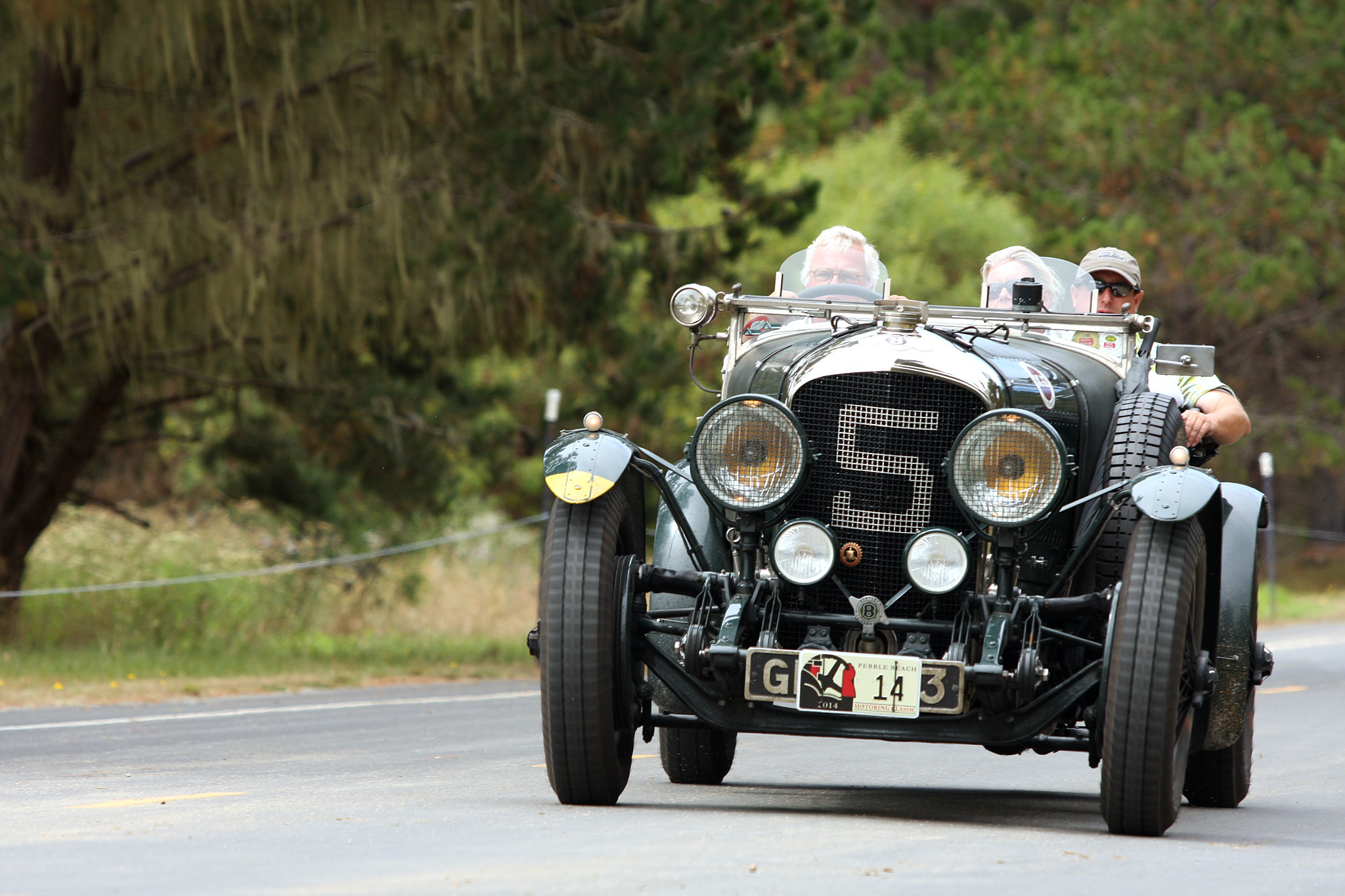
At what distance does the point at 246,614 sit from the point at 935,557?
14.1 meters

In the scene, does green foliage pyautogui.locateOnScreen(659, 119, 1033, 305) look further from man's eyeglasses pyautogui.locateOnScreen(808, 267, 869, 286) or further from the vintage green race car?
the vintage green race car

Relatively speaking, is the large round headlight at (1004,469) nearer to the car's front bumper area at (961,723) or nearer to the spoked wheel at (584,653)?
the car's front bumper area at (961,723)

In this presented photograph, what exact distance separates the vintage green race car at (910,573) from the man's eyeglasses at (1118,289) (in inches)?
62.8

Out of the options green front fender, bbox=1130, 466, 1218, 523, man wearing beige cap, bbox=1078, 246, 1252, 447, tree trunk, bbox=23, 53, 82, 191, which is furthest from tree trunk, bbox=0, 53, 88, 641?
green front fender, bbox=1130, 466, 1218, 523

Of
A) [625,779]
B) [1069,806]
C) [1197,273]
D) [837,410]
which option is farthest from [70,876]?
[1197,273]

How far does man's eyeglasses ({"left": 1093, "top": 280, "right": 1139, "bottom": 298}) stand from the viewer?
29.3 ft

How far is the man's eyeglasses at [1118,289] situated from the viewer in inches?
351

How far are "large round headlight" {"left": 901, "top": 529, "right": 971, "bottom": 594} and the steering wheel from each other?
1.81 meters

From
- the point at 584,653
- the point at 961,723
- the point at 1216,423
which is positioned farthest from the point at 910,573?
the point at 1216,423

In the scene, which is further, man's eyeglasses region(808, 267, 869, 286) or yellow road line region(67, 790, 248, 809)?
man's eyeglasses region(808, 267, 869, 286)

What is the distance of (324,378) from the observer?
17.4 metres

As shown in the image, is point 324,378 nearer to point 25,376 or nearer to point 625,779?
point 25,376

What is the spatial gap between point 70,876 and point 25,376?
11930mm

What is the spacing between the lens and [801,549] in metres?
6.61
